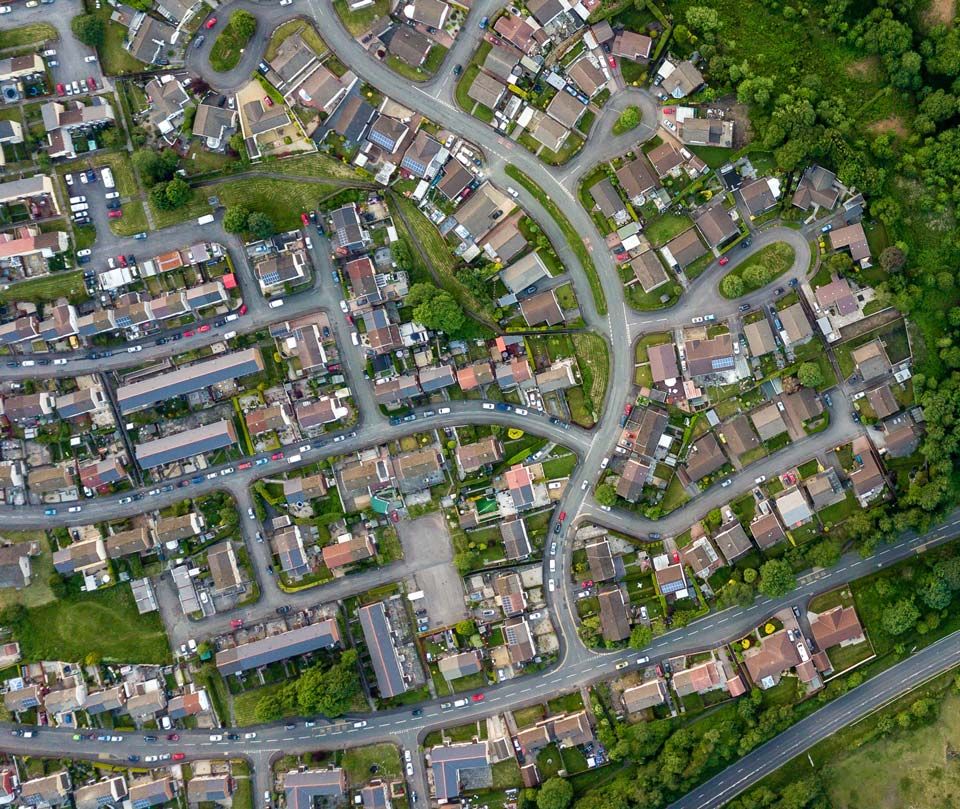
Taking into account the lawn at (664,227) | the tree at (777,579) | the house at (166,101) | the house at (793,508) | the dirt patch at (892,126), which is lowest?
the tree at (777,579)

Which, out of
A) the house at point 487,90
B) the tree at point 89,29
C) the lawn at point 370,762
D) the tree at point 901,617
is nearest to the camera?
the tree at point 89,29

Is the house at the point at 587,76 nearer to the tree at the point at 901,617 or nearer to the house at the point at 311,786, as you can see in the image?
the tree at the point at 901,617

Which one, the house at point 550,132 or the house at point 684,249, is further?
the house at point 684,249

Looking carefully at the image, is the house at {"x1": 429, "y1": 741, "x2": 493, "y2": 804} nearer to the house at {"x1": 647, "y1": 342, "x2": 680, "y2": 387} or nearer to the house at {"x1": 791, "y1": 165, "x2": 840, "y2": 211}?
the house at {"x1": 647, "y1": 342, "x2": 680, "y2": 387}

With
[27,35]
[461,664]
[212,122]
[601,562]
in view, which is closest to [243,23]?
[212,122]

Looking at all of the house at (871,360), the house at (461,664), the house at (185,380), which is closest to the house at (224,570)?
the house at (185,380)
